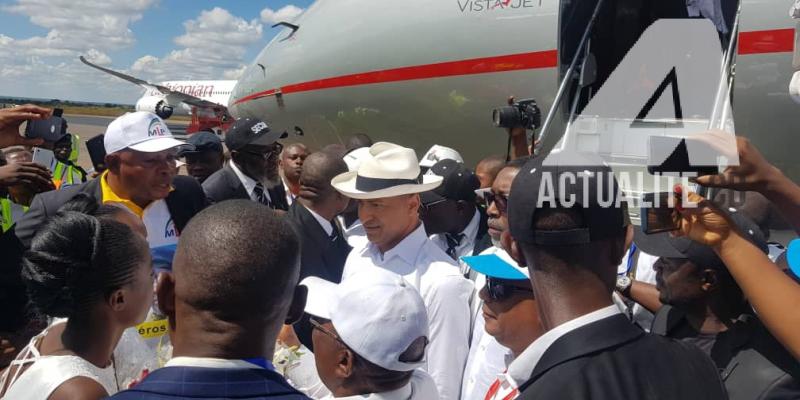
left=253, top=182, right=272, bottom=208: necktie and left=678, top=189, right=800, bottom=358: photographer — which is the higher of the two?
left=678, top=189, right=800, bottom=358: photographer

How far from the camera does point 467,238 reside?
3885 mm

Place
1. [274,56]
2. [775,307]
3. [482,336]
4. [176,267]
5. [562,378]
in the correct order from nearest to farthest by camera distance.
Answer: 1. [562,378]
2. [176,267]
3. [775,307]
4. [482,336]
5. [274,56]

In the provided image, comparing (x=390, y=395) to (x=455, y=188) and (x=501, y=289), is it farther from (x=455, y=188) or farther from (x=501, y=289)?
(x=455, y=188)

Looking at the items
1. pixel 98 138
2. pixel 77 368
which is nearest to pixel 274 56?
pixel 98 138

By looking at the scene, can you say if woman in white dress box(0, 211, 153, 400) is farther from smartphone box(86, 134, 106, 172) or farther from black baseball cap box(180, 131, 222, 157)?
black baseball cap box(180, 131, 222, 157)

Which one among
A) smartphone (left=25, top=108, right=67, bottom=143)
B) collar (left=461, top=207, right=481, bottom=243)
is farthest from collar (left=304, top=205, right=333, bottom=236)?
smartphone (left=25, top=108, right=67, bottom=143)

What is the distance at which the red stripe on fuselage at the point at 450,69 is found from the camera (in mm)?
6105

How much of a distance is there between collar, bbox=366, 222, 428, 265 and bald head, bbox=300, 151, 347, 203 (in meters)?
0.86

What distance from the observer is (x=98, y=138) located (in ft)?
16.6

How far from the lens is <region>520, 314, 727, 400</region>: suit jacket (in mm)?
1249

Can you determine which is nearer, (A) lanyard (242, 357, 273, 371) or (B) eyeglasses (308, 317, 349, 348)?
(A) lanyard (242, 357, 273, 371)

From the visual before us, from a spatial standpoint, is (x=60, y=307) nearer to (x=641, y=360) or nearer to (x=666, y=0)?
(x=641, y=360)

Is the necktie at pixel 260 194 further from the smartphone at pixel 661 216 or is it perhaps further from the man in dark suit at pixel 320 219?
the smartphone at pixel 661 216

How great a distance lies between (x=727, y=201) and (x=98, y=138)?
467cm
